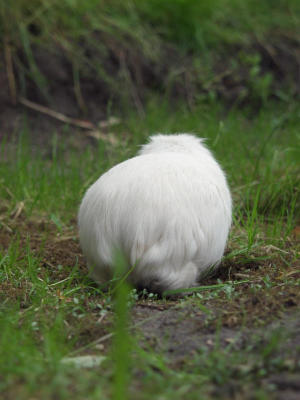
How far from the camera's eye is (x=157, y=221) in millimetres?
2406

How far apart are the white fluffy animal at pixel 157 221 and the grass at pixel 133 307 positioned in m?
0.14

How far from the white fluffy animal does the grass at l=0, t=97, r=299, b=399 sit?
0.14 meters

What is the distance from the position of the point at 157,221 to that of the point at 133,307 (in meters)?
0.40

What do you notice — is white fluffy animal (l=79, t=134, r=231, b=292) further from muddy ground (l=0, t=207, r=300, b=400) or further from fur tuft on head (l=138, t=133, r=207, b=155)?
fur tuft on head (l=138, t=133, r=207, b=155)

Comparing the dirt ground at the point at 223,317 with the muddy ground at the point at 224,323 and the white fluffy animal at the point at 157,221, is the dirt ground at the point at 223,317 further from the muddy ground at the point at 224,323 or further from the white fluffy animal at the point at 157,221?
the white fluffy animal at the point at 157,221

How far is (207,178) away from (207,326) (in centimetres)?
83

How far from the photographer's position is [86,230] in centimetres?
261

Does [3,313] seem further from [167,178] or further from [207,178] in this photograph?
[207,178]

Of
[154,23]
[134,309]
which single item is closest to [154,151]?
[134,309]

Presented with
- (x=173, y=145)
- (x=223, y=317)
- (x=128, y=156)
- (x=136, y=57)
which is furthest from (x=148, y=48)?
(x=223, y=317)

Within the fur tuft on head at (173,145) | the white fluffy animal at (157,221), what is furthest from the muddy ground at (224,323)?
the fur tuft on head at (173,145)

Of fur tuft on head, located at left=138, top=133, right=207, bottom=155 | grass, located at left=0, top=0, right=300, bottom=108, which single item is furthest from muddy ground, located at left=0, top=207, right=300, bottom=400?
grass, located at left=0, top=0, right=300, bottom=108

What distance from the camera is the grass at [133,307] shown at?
5.08 feet

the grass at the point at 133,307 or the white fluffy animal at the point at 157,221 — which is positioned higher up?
the white fluffy animal at the point at 157,221
